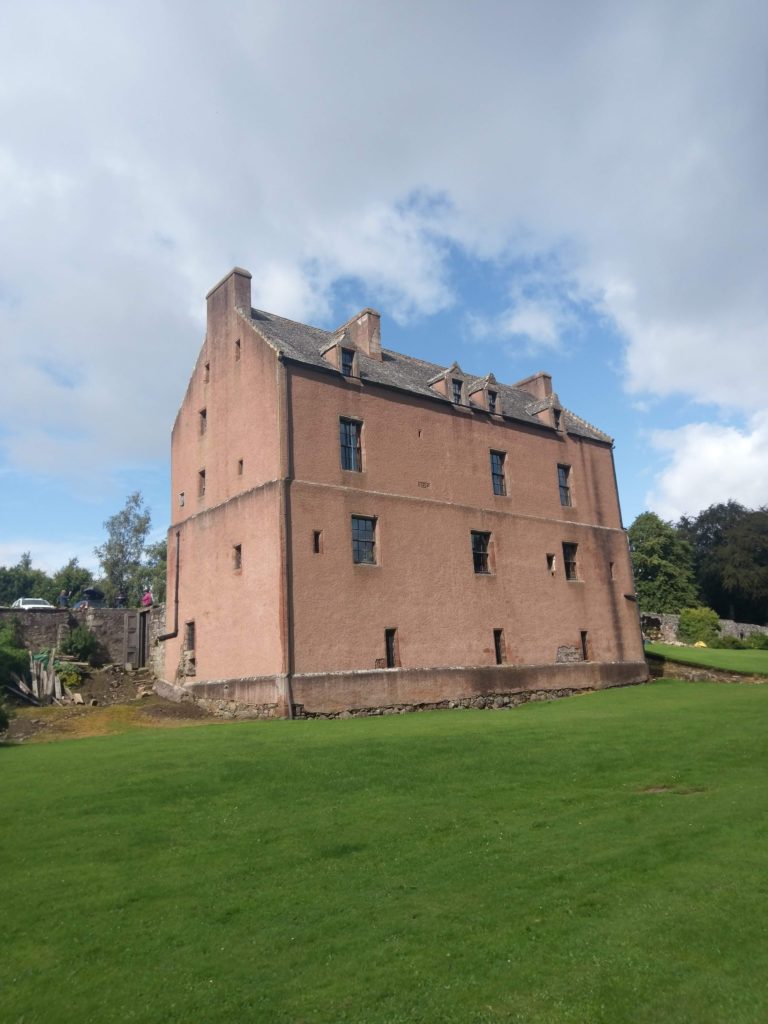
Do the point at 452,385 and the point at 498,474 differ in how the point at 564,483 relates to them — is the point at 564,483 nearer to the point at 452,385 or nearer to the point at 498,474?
the point at 498,474

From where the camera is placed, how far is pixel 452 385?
30.1 metres

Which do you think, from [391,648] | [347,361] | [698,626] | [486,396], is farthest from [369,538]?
[698,626]

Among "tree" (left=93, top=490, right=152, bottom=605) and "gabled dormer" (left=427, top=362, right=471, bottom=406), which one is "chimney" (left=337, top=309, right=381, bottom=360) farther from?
"tree" (left=93, top=490, right=152, bottom=605)

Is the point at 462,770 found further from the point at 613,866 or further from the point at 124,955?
the point at 124,955

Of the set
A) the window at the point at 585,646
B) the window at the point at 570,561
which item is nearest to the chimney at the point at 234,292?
the window at the point at 570,561

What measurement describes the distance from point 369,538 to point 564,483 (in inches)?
482

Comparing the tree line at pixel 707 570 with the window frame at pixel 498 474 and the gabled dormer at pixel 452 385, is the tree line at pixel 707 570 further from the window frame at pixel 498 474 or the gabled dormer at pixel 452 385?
the gabled dormer at pixel 452 385

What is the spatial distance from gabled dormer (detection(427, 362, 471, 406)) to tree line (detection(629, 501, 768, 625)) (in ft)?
142

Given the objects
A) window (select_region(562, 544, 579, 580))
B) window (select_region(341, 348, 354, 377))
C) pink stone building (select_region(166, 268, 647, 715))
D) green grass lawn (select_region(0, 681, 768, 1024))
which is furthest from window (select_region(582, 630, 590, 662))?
green grass lawn (select_region(0, 681, 768, 1024))

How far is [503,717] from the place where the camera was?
68.0 ft

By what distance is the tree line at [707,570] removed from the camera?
6544 cm

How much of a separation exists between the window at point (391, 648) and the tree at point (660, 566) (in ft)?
157

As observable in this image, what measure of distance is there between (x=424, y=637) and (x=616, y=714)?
298 inches

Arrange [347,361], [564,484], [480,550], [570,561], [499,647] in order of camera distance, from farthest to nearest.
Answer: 1. [564,484]
2. [570,561]
3. [480,550]
4. [499,647]
5. [347,361]
